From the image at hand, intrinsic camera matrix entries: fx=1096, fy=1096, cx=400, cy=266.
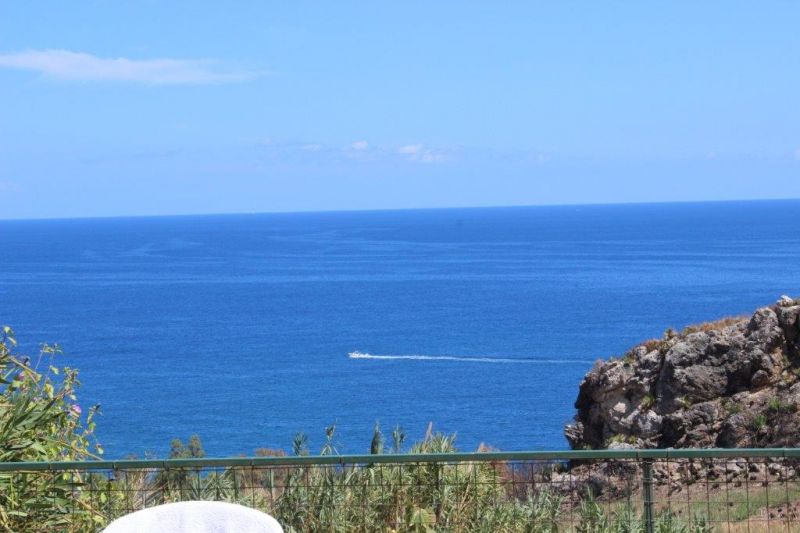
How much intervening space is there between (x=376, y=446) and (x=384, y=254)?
147367 mm

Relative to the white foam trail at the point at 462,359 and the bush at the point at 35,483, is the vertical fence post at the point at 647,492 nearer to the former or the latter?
the bush at the point at 35,483

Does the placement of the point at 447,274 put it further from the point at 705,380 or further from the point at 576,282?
the point at 705,380

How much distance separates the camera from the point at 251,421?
54031mm

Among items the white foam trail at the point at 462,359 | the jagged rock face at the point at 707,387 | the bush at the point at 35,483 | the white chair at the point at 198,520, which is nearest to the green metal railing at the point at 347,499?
the bush at the point at 35,483

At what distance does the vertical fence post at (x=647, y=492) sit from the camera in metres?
5.36

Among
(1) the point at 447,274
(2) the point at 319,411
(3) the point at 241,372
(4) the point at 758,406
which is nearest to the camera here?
(4) the point at 758,406

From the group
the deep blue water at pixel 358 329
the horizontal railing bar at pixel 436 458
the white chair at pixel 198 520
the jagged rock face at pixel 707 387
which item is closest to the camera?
the white chair at pixel 198 520

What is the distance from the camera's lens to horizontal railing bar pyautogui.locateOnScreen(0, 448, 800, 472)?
16.4ft

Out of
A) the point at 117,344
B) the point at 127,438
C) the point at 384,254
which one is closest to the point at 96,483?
the point at 127,438

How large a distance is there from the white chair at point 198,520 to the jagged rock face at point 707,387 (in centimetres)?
1910

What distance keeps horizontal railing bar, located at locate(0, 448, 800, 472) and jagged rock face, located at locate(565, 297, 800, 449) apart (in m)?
17.3

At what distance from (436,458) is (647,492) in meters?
1.11

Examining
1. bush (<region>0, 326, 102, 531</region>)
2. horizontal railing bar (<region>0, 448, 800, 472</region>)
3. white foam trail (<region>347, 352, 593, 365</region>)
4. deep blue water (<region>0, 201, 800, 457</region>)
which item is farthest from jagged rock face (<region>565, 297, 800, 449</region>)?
white foam trail (<region>347, 352, 593, 365</region>)

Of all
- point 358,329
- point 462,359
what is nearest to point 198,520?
point 462,359
